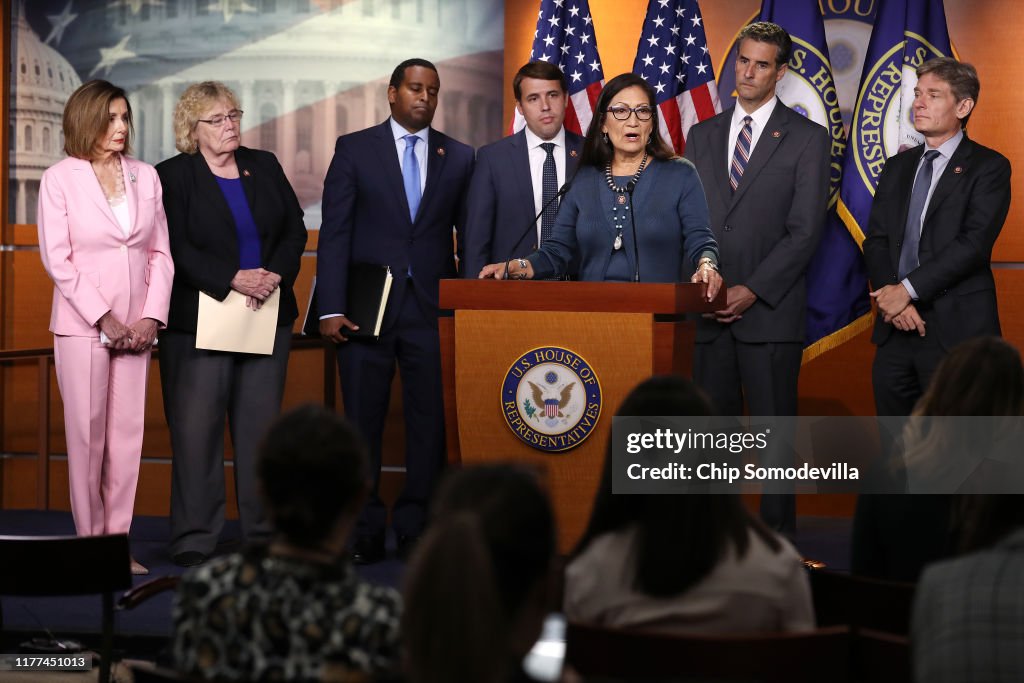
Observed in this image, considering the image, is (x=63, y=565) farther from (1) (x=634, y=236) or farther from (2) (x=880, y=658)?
(1) (x=634, y=236)

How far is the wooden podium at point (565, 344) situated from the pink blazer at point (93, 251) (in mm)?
1373

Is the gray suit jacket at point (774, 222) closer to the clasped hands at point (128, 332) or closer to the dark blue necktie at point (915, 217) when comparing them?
the dark blue necktie at point (915, 217)

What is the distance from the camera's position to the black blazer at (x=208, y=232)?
5008mm

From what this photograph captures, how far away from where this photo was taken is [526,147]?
16.9 ft

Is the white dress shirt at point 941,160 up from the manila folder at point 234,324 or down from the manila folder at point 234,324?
up

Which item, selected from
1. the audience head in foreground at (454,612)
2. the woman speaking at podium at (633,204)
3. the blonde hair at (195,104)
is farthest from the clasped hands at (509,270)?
the audience head in foreground at (454,612)

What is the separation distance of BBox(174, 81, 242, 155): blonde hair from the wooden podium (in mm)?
1517

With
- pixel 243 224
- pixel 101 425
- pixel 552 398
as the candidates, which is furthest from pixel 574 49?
pixel 101 425

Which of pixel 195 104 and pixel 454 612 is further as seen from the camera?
pixel 195 104

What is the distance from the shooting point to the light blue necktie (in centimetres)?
525

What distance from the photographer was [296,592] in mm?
1843

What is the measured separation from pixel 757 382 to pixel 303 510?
3.51m

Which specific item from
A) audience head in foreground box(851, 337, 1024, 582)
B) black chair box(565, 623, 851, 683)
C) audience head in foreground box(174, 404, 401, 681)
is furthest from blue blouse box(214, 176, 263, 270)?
black chair box(565, 623, 851, 683)

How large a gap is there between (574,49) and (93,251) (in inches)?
91.1
